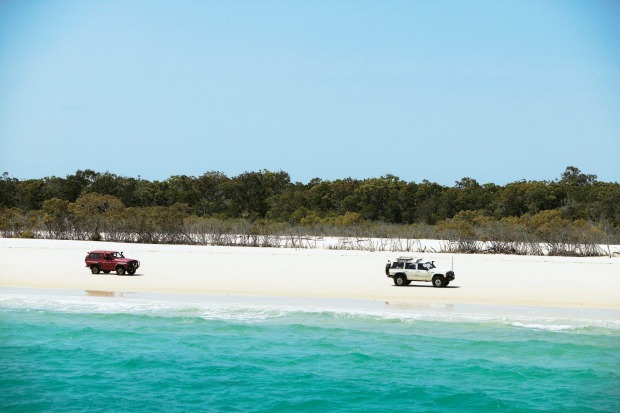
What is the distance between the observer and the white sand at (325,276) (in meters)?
29.6

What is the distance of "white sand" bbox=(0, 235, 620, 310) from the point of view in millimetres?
29609

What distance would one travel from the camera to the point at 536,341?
76.7 ft

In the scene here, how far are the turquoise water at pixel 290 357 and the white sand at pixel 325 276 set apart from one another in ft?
7.81

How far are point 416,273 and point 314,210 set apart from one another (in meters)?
54.6

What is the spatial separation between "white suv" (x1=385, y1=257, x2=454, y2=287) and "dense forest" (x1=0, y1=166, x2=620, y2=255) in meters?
19.4

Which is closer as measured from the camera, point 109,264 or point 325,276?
point 109,264

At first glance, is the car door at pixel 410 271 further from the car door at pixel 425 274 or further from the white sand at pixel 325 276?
the white sand at pixel 325 276

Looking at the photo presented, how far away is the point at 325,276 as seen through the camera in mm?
35500

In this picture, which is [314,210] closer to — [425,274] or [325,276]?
[325,276]

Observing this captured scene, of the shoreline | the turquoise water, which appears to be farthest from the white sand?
→ the turquoise water

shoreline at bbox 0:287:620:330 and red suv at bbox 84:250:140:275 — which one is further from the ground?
red suv at bbox 84:250:140:275

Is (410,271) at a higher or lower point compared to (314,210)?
lower

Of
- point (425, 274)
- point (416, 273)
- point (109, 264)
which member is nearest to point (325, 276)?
point (416, 273)

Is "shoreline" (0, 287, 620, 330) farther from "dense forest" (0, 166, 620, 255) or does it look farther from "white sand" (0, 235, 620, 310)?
"dense forest" (0, 166, 620, 255)
